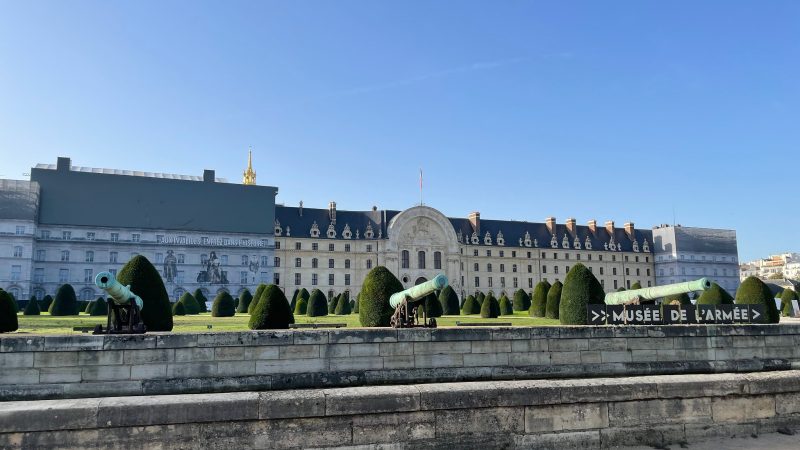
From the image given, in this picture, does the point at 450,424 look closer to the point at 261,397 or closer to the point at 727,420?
the point at 261,397

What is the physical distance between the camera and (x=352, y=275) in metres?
66.8

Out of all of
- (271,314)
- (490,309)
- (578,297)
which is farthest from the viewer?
(490,309)

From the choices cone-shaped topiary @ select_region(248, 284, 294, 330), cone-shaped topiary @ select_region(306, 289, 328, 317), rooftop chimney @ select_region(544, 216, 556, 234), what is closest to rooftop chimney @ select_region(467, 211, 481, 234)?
rooftop chimney @ select_region(544, 216, 556, 234)

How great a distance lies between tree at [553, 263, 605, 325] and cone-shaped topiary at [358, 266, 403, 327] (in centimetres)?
548

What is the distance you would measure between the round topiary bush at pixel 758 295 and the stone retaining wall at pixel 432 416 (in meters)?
13.1

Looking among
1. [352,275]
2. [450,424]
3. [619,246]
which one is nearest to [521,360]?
[450,424]

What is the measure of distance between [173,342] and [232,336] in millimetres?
1093

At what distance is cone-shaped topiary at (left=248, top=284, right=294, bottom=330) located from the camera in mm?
15969

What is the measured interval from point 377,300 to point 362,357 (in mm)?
4749

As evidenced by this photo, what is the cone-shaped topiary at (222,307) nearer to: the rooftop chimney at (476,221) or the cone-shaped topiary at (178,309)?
the cone-shaped topiary at (178,309)

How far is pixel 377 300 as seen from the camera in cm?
1694

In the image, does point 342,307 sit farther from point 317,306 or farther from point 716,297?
point 716,297

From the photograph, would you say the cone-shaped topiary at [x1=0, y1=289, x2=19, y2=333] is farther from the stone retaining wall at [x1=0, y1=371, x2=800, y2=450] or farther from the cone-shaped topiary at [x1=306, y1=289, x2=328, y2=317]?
the cone-shaped topiary at [x1=306, y1=289, x2=328, y2=317]

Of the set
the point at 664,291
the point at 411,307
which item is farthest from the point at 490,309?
the point at 411,307
